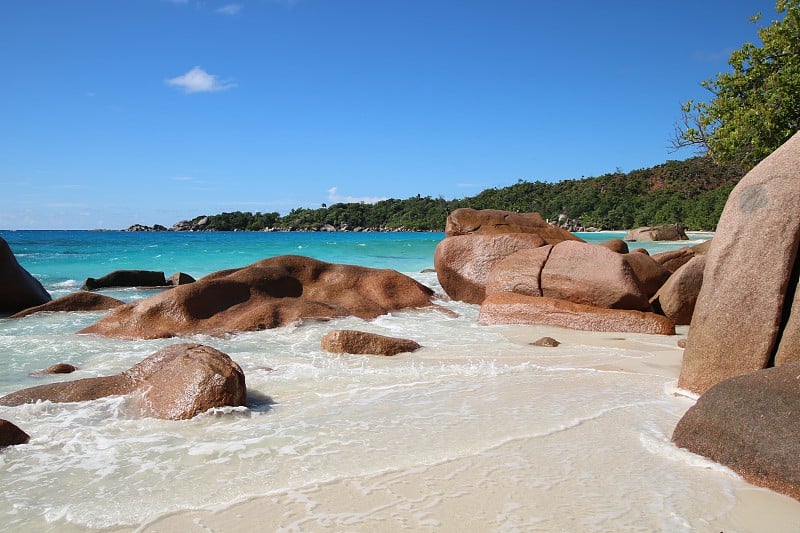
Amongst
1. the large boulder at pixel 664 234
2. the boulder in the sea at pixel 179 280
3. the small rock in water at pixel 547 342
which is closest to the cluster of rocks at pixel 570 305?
the small rock in water at pixel 547 342

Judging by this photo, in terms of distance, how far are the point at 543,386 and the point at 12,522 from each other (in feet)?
A: 13.7

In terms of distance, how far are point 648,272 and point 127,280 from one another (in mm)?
13476

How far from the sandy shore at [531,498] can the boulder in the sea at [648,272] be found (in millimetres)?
8524

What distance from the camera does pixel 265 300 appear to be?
10.3 metres

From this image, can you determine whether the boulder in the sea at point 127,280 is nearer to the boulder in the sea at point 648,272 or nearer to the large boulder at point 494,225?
the large boulder at point 494,225

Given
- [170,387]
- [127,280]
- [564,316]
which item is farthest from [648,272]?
[127,280]

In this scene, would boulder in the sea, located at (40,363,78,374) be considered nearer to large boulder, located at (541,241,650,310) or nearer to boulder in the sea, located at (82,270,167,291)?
large boulder, located at (541,241,650,310)

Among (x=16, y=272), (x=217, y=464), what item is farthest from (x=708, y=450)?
(x=16, y=272)

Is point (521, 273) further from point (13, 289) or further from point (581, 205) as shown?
point (581, 205)

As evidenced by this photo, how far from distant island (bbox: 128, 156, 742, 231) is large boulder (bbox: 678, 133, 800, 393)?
160 feet

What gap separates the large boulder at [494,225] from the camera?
1422cm

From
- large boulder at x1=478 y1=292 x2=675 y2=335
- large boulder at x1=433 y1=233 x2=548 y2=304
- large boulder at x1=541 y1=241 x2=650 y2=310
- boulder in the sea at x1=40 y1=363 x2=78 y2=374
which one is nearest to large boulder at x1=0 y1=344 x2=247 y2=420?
boulder in the sea at x1=40 y1=363 x2=78 y2=374

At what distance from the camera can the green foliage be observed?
226 ft

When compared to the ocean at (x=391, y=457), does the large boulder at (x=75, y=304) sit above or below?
above
